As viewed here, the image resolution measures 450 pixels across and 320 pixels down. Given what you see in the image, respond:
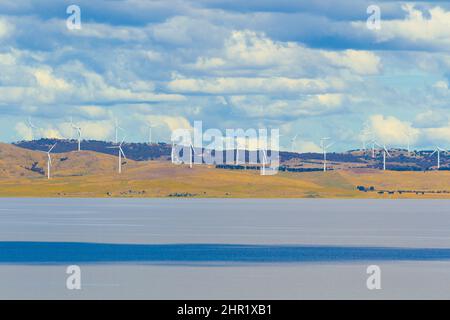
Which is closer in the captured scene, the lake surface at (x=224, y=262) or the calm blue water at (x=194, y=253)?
the lake surface at (x=224, y=262)

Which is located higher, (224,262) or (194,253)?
(224,262)

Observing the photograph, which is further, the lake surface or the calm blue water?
the calm blue water

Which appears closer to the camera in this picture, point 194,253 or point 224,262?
point 224,262

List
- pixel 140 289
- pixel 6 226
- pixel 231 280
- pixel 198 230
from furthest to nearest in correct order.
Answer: pixel 6 226 → pixel 198 230 → pixel 231 280 → pixel 140 289

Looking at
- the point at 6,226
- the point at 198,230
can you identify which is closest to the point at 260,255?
the point at 198,230

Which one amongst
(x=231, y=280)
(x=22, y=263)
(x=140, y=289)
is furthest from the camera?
(x=22, y=263)
